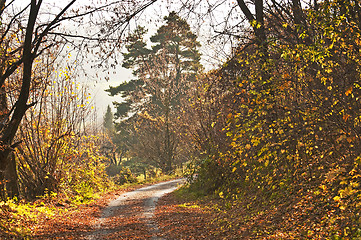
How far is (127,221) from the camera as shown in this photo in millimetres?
11695

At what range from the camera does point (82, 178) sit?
17.4 m

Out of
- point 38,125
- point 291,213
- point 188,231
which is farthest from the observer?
point 38,125

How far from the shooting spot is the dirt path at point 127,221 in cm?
973

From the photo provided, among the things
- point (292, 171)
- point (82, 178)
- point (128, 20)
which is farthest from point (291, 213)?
point (82, 178)

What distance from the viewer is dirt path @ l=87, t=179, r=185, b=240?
973 centimetres

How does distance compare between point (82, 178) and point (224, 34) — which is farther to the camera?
point (82, 178)

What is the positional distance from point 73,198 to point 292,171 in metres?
9.97

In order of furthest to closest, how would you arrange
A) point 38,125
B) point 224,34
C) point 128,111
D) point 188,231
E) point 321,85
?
point 128,111 < point 38,125 < point 224,34 < point 188,231 < point 321,85


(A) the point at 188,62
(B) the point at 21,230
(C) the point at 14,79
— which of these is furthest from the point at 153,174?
(B) the point at 21,230

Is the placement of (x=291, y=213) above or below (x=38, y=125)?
below

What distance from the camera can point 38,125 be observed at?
542 inches

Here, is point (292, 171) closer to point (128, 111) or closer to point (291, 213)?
point (291, 213)

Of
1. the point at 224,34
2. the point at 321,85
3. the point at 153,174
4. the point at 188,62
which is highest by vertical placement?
the point at 188,62

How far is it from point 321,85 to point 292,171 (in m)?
2.90
